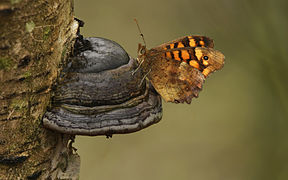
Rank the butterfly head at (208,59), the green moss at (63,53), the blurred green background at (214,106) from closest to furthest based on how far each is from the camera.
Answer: the green moss at (63,53)
the butterfly head at (208,59)
the blurred green background at (214,106)

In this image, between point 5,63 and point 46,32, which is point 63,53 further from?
point 5,63

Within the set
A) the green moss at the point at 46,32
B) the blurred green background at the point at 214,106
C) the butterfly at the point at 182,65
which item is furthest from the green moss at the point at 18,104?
the blurred green background at the point at 214,106

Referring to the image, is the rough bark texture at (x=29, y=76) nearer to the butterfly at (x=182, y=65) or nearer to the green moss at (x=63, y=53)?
the green moss at (x=63, y=53)

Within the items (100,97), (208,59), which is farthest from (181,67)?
(100,97)

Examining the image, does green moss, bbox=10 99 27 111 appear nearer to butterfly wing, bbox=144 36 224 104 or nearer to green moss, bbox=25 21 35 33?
green moss, bbox=25 21 35 33

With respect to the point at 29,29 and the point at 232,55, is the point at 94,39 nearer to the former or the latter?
the point at 29,29

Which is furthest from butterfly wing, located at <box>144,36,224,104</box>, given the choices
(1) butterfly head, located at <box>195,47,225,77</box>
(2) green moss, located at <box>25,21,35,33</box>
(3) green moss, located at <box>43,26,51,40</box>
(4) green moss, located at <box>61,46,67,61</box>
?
(2) green moss, located at <box>25,21,35,33</box>
